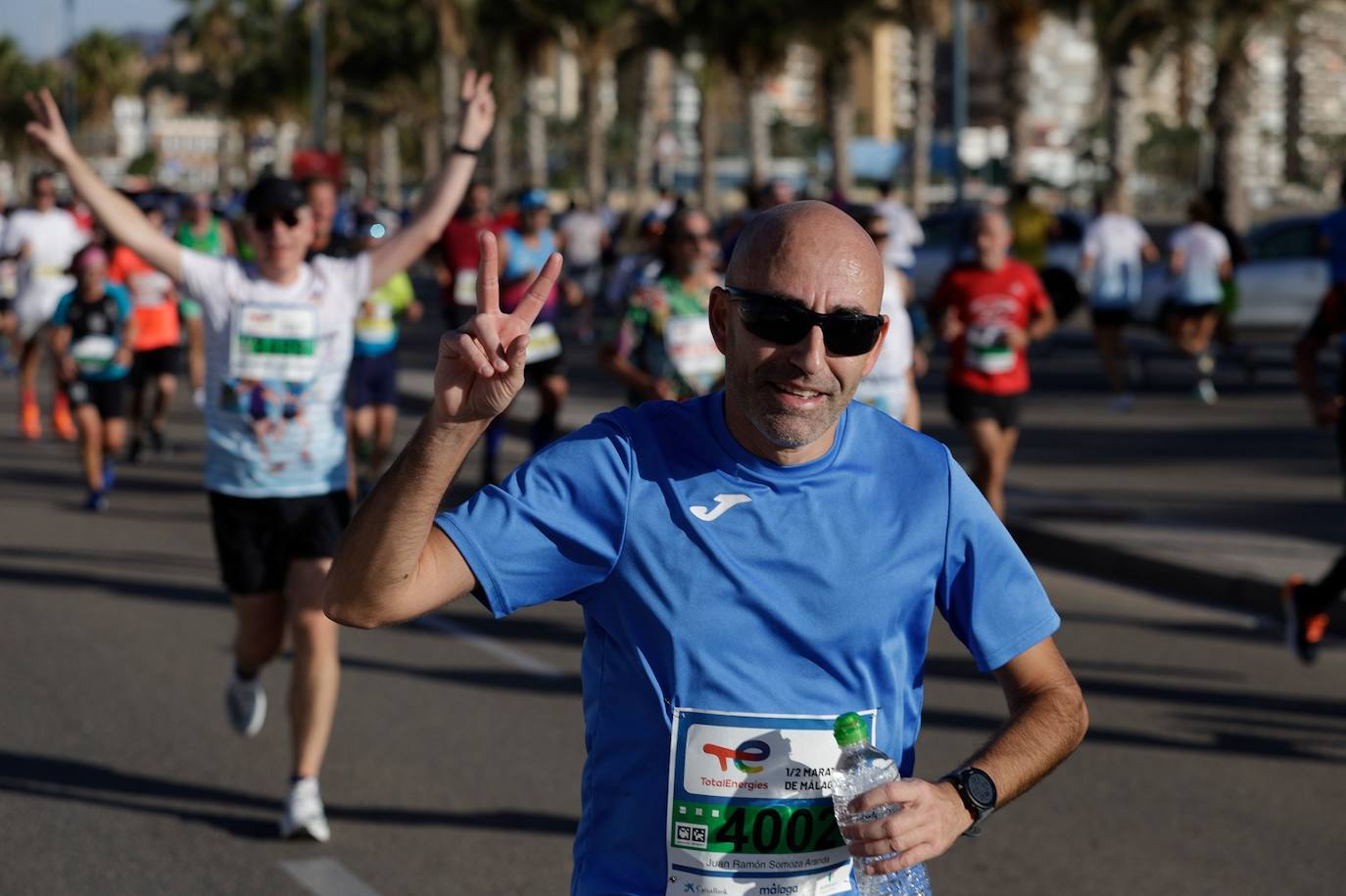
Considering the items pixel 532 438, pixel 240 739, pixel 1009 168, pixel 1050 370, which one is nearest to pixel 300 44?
pixel 1009 168

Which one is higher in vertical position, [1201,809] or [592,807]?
[592,807]

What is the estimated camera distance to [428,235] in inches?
254

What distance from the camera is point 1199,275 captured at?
18312 mm

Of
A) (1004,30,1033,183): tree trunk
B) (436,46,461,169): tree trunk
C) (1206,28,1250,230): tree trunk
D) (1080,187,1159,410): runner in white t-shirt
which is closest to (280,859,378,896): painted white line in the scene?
(1080,187,1159,410): runner in white t-shirt

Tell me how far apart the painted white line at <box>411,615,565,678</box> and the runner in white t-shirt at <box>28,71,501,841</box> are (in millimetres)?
1605

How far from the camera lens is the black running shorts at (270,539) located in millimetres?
6195

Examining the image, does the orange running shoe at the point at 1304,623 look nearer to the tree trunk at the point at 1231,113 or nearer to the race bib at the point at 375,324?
the race bib at the point at 375,324

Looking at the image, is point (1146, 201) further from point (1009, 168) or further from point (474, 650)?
point (474, 650)

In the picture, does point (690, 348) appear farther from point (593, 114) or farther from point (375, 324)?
point (593, 114)

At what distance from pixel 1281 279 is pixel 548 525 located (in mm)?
20475

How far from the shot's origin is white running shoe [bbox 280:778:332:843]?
18.9 feet

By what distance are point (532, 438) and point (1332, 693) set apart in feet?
20.5

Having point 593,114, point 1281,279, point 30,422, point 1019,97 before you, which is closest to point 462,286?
point 30,422

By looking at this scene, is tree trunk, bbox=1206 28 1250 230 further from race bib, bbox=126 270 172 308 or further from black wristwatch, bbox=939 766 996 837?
black wristwatch, bbox=939 766 996 837
